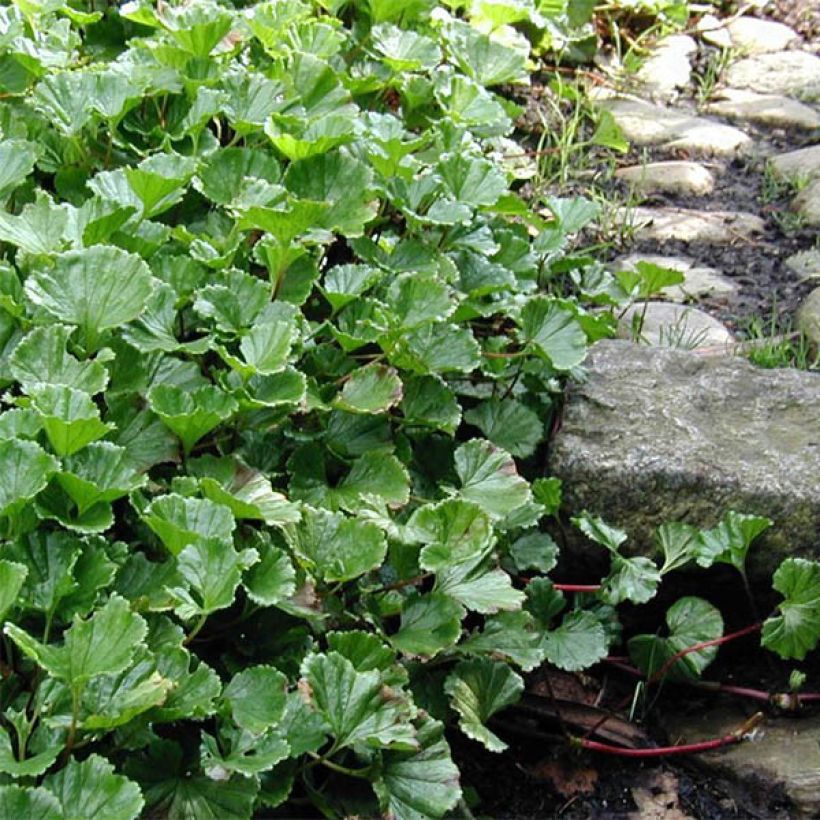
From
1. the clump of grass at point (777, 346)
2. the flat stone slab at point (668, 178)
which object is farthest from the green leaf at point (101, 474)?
the flat stone slab at point (668, 178)

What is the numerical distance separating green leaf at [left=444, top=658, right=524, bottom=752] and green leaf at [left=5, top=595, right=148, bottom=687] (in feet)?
1.96

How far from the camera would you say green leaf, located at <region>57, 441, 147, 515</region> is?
165cm

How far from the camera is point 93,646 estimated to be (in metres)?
1.43

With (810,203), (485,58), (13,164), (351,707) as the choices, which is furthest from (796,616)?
(810,203)

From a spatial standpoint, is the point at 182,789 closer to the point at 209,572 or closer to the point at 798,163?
the point at 209,572

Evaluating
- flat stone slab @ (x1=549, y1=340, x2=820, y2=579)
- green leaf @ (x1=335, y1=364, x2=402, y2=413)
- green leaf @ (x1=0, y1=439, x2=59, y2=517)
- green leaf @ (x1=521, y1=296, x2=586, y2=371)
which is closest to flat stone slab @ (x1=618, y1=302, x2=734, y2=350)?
flat stone slab @ (x1=549, y1=340, x2=820, y2=579)

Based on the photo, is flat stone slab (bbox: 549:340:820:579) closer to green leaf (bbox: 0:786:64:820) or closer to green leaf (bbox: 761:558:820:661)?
green leaf (bbox: 761:558:820:661)

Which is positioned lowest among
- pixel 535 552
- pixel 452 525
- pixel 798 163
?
pixel 798 163

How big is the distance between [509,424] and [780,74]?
276cm

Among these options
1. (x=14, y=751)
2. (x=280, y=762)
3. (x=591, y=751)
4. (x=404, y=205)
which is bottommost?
(x=591, y=751)

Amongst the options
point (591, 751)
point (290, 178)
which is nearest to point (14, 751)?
point (591, 751)

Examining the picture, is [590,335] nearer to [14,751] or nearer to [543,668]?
[543,668]

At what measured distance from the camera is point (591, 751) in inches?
83.4

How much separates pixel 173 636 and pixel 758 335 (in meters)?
1.80
